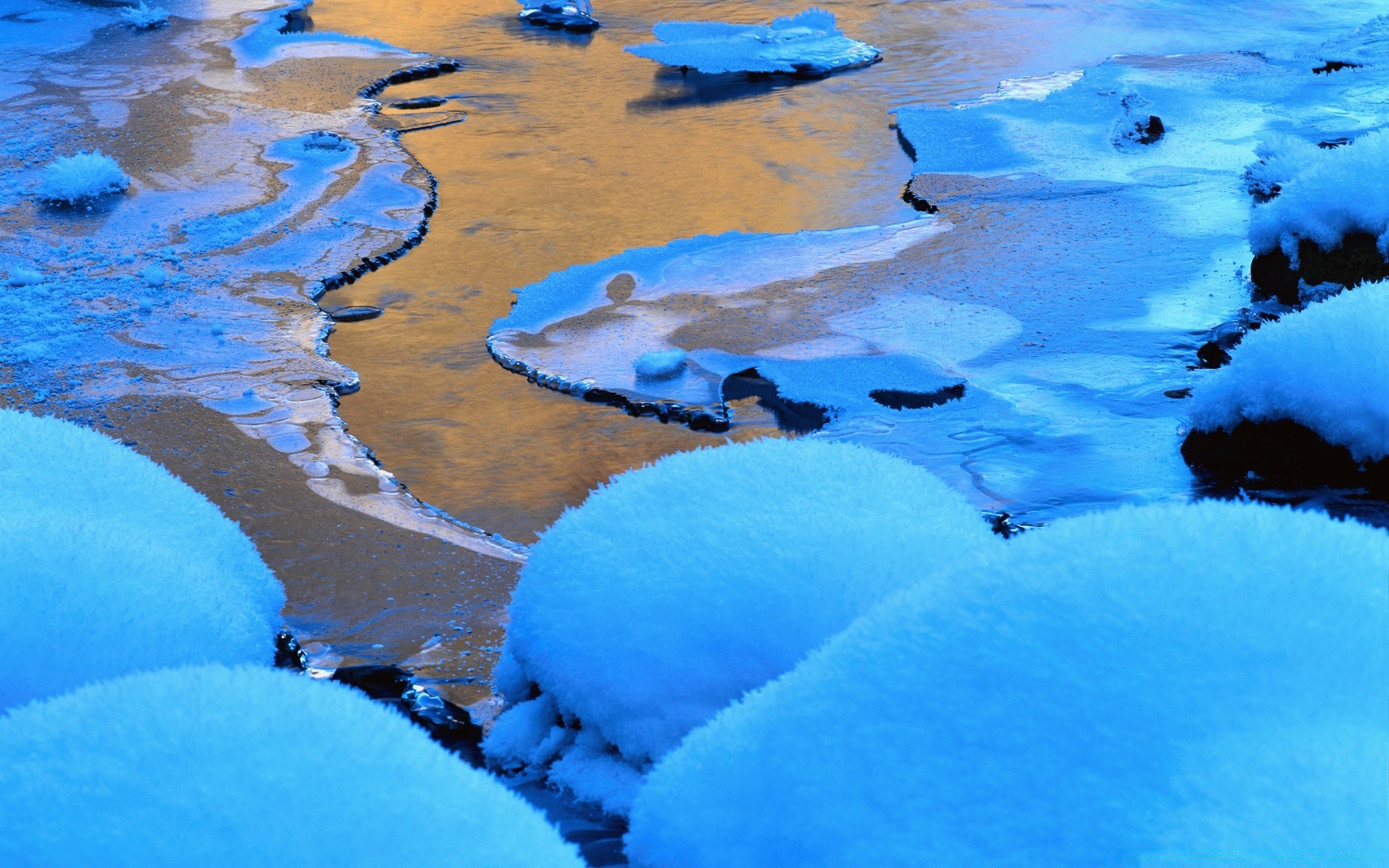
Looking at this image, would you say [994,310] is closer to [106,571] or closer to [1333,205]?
[1333,205]

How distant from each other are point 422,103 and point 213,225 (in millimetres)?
2337

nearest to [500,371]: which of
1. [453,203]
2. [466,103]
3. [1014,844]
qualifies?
[453,203]

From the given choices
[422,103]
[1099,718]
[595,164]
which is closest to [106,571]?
[1099,718]

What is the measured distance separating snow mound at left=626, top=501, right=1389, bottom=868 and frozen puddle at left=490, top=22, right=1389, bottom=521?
1.63 meters

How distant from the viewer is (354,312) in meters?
4.55

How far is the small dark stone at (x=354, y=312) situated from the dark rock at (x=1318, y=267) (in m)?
3.23

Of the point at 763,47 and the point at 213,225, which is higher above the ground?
the point at 763,47

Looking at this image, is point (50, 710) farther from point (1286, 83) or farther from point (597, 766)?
point (1286, 83)

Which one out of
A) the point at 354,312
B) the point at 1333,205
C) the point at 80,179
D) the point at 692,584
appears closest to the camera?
the point at 692,584

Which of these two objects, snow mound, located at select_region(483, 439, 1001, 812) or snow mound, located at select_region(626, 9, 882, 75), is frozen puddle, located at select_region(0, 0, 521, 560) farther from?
snow mound, located at select_region(626, 9, 882, 75)

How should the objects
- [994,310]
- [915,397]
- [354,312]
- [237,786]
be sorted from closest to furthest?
1. [237,786]
2. [915,397]
3. [994,310]
4. [354,312]

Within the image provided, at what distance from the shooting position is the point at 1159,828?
1126 mm

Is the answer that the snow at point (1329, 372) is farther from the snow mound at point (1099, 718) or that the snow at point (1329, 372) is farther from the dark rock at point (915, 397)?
the snow mound at point (1099, 718)

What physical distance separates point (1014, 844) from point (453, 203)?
4939mm
